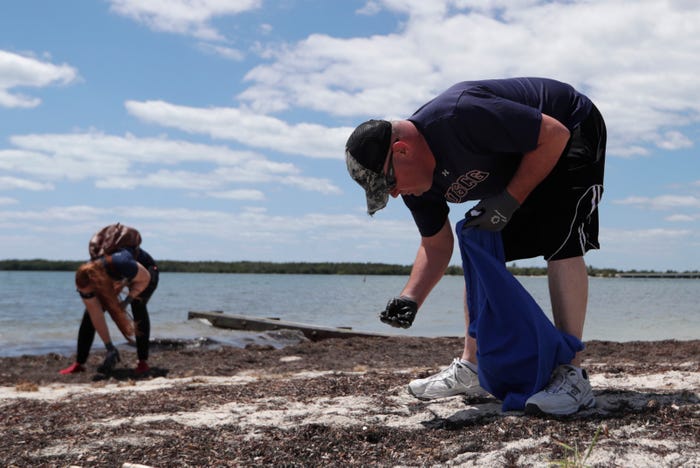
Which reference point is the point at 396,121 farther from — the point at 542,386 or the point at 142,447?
the point at 142,447

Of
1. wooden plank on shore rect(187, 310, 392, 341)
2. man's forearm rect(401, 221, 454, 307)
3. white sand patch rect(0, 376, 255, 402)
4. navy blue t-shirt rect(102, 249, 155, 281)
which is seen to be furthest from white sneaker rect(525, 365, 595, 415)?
wooden plank on shore rect(187, 310, 392, 341)

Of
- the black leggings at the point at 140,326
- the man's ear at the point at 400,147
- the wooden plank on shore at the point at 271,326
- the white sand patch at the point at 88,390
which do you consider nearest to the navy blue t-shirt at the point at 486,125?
the man's ear at the point at 400,147

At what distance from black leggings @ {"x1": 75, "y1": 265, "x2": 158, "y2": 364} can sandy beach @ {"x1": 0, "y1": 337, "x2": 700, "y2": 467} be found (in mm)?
2235

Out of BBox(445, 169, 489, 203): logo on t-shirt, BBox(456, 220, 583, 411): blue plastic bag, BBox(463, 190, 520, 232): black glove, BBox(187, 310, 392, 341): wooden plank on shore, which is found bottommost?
BBox(187, 310, 392, 341): wooden plank on shore

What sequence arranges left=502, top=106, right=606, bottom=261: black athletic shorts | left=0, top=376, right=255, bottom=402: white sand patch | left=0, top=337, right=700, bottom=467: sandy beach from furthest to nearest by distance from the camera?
1. left=0, top=376, right=255, bottom=402: white sand patch
2. left=502, top=106, right=606, bottom=261: black athletic shorts
3. left=0, top=337, right=700, bottom=467: sandy beach

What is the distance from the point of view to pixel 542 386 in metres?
3.03

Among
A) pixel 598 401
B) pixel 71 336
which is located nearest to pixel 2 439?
pixel 598 401

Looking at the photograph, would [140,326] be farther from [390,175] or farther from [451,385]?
[390,175]

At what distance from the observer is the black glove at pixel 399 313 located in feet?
11.3

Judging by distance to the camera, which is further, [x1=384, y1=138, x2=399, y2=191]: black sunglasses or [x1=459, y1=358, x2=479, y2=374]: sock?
[x1=459, y1=358, x2=479, y2=374]: sock

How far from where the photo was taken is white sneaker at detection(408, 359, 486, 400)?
3.48 m

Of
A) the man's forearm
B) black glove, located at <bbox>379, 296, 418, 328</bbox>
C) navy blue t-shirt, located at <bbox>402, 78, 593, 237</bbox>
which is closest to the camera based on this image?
navy blue t-shirt, located at <bbox>402, 78, 593, 237</bbox>

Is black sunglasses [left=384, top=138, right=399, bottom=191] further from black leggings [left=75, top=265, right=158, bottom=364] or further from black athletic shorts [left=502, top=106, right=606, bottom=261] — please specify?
black leggings [left=75, top=265, right=158, bottom=364]

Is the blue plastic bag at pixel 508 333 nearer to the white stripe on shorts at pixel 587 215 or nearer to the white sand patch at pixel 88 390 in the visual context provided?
the white stripe on shorts at pixel 587 215
